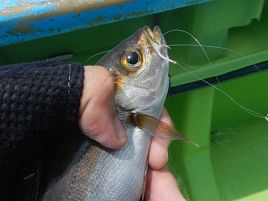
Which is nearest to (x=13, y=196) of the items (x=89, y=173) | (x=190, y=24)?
(x=89, y=173)

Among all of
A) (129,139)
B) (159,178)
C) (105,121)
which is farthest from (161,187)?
(105,121)

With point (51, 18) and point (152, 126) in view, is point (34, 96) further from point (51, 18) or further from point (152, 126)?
point (152, 126)

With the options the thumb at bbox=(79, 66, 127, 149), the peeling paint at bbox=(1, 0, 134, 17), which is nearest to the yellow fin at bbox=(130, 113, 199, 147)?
the thumb at bbox=(79, 66, 127, 149)

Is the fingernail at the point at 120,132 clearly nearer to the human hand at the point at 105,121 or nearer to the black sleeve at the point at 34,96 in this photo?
the human hand at the point at 105,121

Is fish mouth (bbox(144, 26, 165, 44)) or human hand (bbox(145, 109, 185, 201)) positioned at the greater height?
fish mouth (bbox(144, 26, 165, 44))

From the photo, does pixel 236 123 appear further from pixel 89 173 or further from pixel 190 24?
pixel 89 173

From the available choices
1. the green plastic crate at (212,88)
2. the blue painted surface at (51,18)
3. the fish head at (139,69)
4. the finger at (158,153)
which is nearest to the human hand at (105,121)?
the finger at (158,153)

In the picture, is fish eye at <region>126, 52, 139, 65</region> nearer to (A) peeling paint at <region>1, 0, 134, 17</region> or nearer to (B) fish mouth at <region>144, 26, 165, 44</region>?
(B) fish mouth at <region>144, 26, 165, 44</region>
